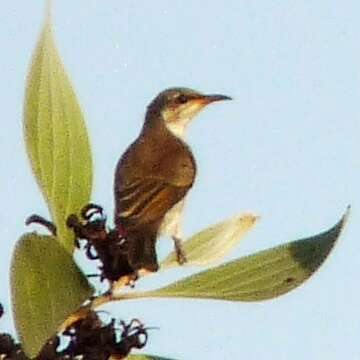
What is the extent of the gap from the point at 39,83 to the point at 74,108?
0.10 meters

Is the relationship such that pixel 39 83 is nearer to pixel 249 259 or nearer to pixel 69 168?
Result: pixel 69 168

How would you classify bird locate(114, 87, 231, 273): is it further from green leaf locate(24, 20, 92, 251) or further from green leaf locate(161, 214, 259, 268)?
green leaf locate(24, 20, 92, 251)

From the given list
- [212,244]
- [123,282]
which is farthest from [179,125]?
[123,282]

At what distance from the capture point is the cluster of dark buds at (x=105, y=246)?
240cm

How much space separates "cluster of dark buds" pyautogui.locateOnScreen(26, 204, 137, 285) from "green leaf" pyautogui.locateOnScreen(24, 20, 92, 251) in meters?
0.08

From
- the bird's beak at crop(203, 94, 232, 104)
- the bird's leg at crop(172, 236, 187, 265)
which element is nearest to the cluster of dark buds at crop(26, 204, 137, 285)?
the bird's leg at crop(172, 236, 187, 265)

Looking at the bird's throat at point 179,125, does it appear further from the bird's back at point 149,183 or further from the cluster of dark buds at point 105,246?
the cluster of dark buds at point 105,246

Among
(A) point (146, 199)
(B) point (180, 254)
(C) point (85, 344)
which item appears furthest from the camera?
(A) point (146, 199)

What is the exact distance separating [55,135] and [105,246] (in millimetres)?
335

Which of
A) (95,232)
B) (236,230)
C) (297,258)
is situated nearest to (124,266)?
(95,232)

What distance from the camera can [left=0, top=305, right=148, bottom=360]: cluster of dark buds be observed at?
210cm

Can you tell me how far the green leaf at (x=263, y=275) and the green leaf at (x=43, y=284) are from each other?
0.35m

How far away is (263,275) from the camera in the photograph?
264cm

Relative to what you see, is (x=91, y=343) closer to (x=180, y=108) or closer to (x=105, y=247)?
(x=105, y=247)
